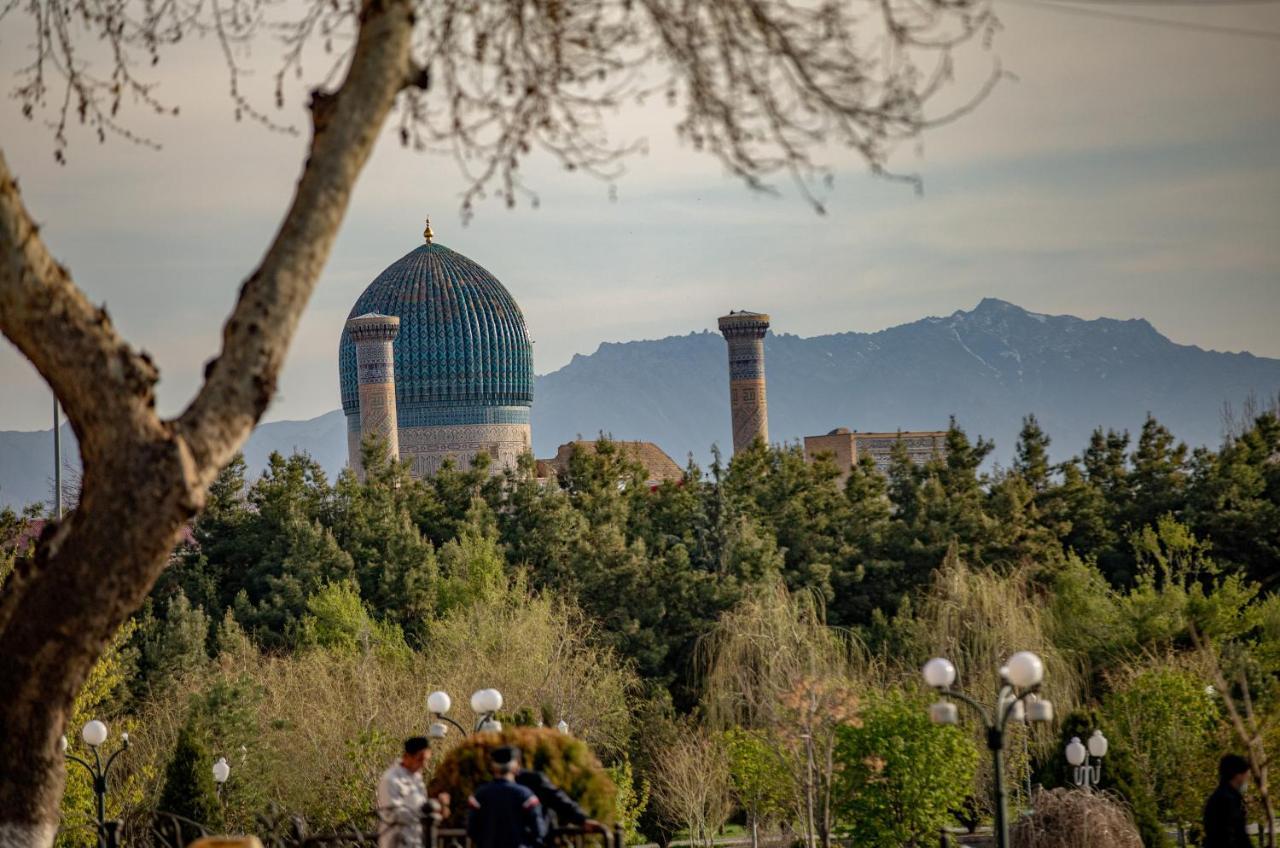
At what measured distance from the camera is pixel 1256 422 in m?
39.3

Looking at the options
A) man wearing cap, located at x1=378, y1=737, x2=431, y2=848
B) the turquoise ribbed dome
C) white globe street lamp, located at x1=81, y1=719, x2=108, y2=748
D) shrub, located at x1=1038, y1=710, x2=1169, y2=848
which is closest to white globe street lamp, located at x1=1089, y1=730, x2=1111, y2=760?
shrub, located at x1=1038, y1=710, x2=1169, y2=848

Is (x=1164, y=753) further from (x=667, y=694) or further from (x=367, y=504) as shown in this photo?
(x=367, y=504)

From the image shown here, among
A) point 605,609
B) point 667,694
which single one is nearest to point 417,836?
point 667,694

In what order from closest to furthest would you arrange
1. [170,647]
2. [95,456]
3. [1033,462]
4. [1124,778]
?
[95,456], [1124,778], [170,647], [1033,462]

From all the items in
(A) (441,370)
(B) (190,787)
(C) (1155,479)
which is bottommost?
(B) (190,787)

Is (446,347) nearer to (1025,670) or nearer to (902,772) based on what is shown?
(902,772)

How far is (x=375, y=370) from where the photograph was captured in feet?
200

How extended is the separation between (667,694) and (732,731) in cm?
357

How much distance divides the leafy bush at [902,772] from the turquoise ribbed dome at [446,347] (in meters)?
40.9

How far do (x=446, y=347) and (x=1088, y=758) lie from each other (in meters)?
43.1

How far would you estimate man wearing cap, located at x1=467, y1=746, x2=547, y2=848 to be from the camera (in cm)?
782

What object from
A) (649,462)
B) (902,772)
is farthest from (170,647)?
(649,462)

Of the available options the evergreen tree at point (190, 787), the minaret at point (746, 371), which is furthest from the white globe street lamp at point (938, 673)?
the minaret at point (746, 371)

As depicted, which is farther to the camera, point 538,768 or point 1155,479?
point 1155,479
